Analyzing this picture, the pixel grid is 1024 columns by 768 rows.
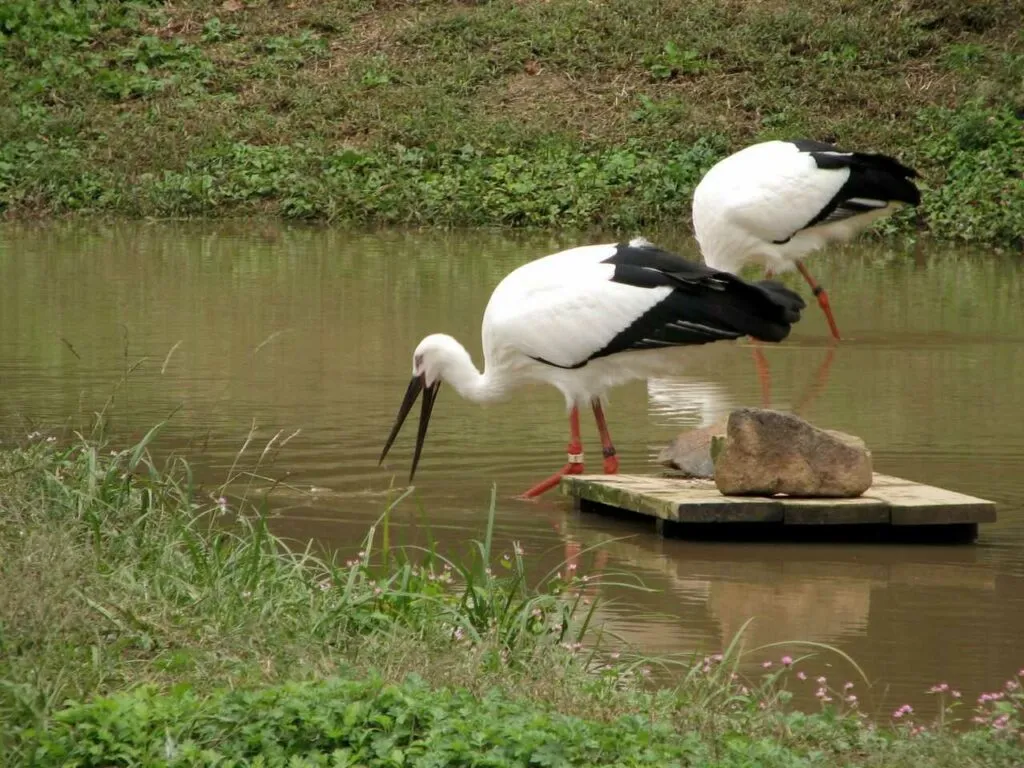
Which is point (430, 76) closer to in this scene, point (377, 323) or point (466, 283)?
point (466, 283)

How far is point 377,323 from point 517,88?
10148 mm

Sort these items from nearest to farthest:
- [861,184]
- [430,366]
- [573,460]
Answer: [573,460] < [430,366] < [861,184]

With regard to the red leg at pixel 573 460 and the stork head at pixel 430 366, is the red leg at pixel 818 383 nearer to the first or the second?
the red leg at pixel 573 460

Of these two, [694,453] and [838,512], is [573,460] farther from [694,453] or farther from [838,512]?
[838,512]

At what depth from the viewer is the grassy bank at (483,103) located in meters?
20.2

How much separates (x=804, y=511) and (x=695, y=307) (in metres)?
1.19

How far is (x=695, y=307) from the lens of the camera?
811 centimetres

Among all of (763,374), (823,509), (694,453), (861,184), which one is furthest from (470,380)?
(861,184)

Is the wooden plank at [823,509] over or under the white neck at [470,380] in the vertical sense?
under

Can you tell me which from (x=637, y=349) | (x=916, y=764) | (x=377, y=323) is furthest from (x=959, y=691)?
(x=377, y=323)

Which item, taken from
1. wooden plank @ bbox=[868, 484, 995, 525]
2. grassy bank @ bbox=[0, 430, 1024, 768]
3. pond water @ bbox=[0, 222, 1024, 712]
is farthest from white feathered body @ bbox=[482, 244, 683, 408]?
grassy bank @ bbox=[0, 430, 1024, 768]

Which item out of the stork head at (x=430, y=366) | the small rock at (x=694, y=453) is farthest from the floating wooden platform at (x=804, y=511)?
the stork head at (x=430, y=366)

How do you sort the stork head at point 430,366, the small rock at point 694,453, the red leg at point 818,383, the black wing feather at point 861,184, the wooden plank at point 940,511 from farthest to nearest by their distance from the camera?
the black wing feather at point 861,184 → the red leg at point 818,383 → the stork head at point 430,366 → the small rock at point 694,453 → the wooden plank at point 940,511

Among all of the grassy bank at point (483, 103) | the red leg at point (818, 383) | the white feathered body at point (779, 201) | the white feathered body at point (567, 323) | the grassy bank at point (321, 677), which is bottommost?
the grassy bank at point (321, 677)
